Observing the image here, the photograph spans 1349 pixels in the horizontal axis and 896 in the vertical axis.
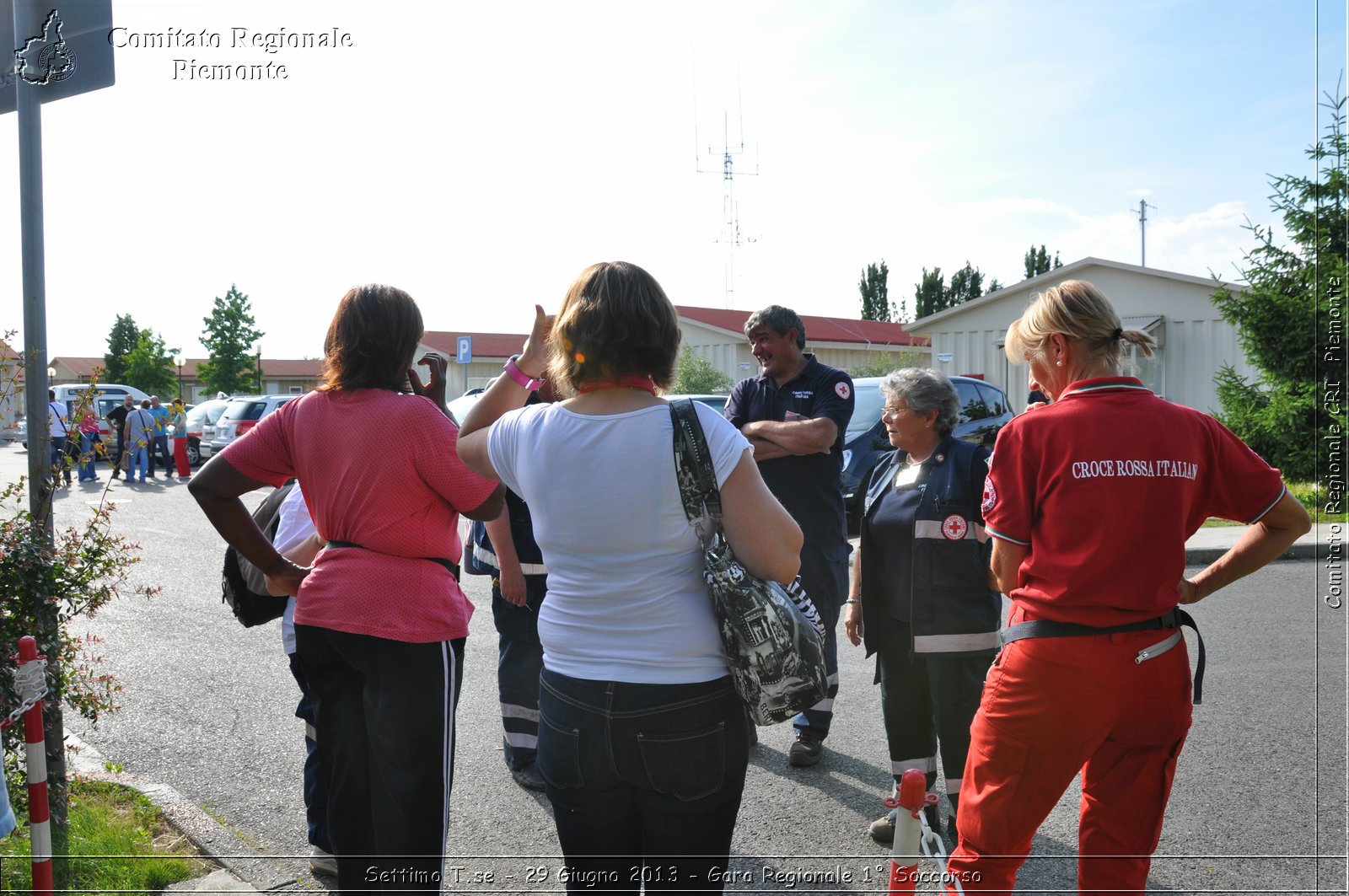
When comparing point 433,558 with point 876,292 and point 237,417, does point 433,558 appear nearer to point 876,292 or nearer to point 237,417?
point 237,417

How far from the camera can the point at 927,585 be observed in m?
3.82

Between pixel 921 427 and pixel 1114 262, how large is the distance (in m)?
23.5

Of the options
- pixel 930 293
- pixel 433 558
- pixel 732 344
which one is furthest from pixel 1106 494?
pixel 930 293

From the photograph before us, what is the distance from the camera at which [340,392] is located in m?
2.92

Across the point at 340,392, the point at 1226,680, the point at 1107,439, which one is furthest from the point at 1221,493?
the point at 1226,680

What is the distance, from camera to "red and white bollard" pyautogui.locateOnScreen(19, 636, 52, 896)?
8.68 feet

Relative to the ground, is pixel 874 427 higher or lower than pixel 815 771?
higher

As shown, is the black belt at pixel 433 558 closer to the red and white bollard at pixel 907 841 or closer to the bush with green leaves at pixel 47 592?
the red and white bollard at pixel 907 841

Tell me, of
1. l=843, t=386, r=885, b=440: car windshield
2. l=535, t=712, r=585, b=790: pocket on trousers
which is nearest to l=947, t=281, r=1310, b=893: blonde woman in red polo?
l=535, t=712, r=585, b=790: pocket on trousers

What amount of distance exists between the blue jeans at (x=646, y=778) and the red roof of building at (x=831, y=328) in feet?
99.1

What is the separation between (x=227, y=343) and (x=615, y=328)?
6150 cm

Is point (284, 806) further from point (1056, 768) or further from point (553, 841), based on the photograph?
point (1056, 768)

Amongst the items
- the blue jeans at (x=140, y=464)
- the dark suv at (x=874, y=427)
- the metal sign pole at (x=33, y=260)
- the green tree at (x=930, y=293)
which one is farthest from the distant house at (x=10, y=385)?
the green tree at (x=930, y=293)

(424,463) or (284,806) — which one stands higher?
(424,463)
